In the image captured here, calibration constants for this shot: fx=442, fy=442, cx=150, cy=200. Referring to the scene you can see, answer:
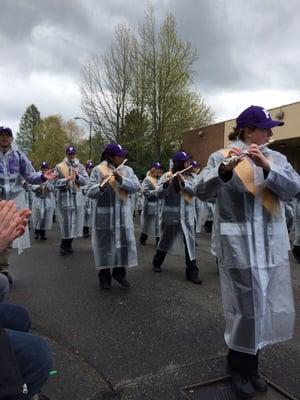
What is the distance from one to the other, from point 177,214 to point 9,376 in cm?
553

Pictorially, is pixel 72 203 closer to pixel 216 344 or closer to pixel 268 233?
pixel 216 344

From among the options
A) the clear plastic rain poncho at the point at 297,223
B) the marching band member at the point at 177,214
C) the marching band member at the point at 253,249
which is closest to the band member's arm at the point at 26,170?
the marching band member at the point at 177,214

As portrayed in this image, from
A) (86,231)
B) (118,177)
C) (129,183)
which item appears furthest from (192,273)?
(86,231)

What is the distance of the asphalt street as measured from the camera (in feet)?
11.3

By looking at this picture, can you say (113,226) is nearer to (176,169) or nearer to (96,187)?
(96,187)

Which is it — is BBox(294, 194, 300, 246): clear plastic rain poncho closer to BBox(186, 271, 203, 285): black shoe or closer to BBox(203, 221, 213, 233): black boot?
BBox(186, 271, 203, 285): black shoe

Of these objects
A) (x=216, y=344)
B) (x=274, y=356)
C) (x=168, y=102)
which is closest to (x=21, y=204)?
(x=216, y=344)

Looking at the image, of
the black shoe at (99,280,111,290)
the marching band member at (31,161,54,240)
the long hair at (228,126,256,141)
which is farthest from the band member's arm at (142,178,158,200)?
the long hair at (228,126,256,141)

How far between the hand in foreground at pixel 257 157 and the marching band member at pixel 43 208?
9.23m

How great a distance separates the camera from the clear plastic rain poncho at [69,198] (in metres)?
9.14

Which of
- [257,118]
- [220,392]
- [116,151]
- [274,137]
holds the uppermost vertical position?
[274,137]

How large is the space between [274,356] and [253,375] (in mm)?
727

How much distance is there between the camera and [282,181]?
314cm

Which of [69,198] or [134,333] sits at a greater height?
[69,198]
